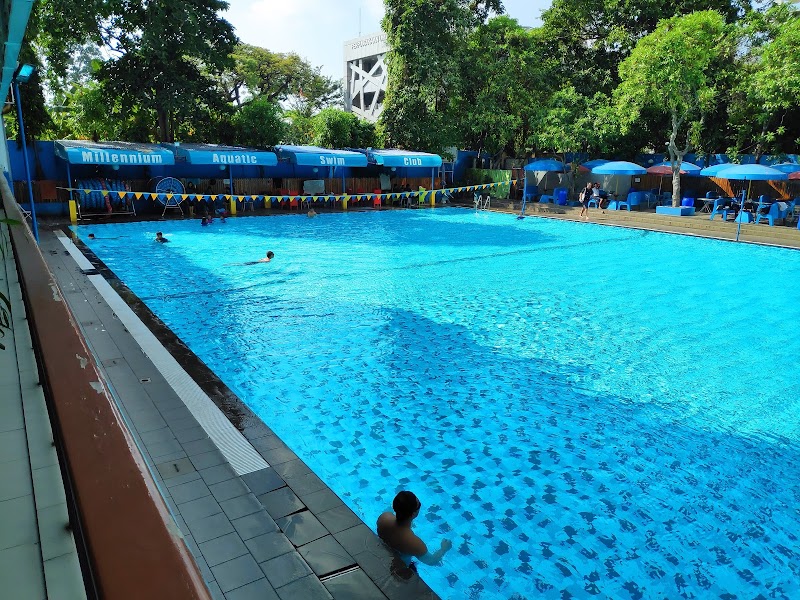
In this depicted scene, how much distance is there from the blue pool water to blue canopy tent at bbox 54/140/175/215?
5.03 meters

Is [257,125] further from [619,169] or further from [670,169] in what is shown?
[670,169]

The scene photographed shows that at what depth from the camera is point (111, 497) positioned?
1035 millimetres

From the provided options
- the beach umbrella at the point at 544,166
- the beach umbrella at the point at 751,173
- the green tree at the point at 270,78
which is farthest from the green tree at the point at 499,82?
the green tree at the point at 270,78

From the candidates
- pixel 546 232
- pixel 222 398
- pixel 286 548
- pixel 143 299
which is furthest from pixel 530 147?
pixel 286 548

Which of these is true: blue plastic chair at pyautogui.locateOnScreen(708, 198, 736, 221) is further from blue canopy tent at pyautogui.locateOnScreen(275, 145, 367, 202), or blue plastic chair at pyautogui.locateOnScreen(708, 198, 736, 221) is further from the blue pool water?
blue canopy tent at pyautogui.locateOnScreen(275, 145, 367, 202)

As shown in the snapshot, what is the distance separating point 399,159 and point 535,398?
65.7ft

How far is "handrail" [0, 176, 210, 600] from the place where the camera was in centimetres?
85

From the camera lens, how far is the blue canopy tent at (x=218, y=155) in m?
20.1

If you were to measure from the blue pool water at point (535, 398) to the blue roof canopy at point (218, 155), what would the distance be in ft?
22.1

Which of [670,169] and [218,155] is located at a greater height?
[218,155]

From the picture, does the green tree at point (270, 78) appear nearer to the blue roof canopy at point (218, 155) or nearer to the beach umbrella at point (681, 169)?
the blue roof canopy at point (218, 155)

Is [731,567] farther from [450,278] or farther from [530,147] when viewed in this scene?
[530,147]

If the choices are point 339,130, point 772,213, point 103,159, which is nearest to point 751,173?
point 772,213

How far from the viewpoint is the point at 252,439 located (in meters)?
5.10
